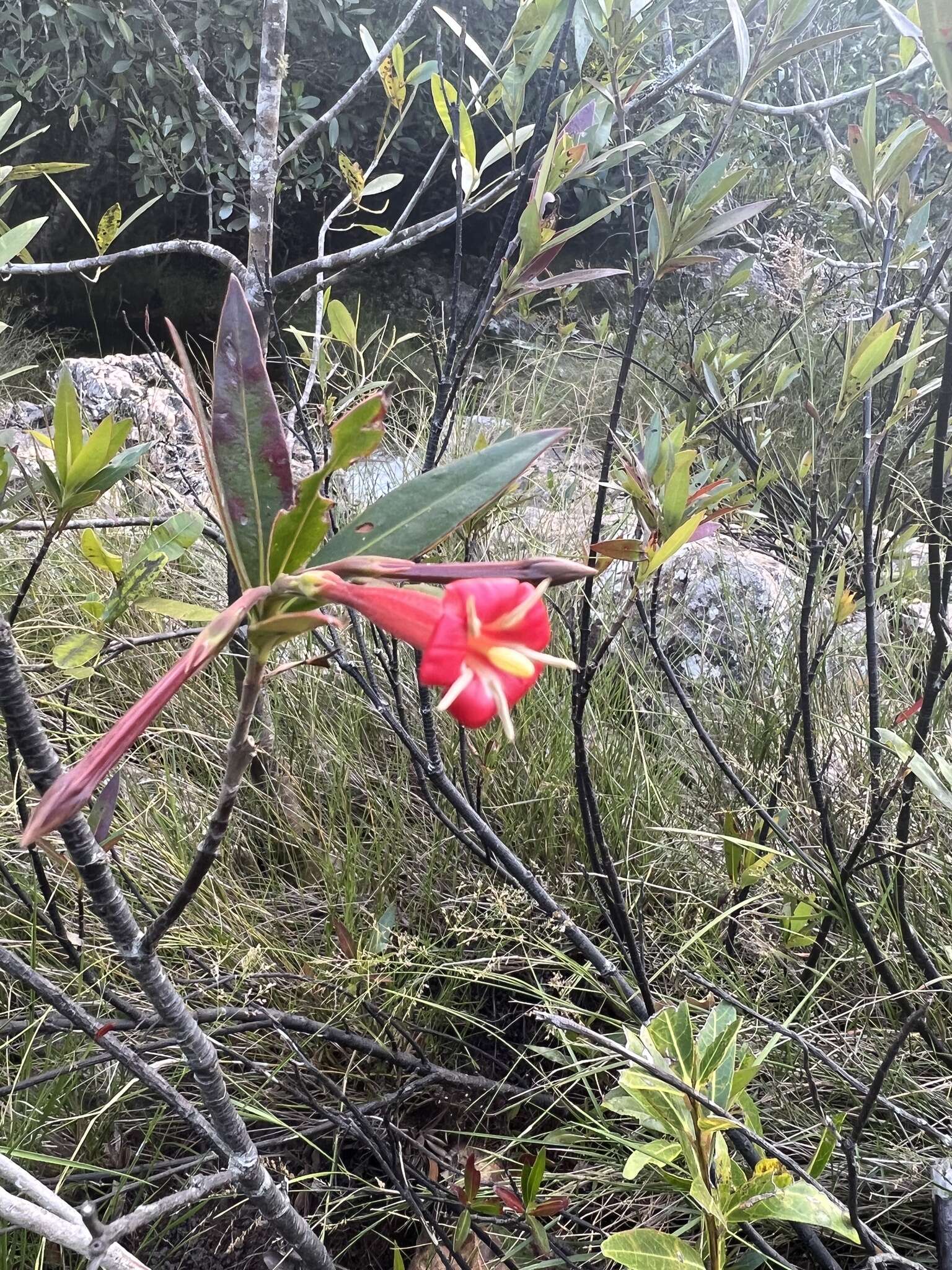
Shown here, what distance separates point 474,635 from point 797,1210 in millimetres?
564

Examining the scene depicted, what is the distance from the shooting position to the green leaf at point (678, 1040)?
0.66 metres

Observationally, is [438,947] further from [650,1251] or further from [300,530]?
[300,530]

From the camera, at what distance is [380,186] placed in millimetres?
1461

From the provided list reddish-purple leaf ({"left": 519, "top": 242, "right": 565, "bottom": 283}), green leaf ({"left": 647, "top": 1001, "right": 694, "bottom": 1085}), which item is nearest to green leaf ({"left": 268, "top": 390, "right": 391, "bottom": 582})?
green leaf ({"left": 647, "top": 1001, "right": 694, "bottom": 1085})

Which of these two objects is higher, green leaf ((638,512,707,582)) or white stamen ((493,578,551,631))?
white stamen ((493,578,551,631))

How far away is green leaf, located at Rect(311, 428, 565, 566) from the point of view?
42 cm

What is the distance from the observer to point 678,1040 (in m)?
0.66

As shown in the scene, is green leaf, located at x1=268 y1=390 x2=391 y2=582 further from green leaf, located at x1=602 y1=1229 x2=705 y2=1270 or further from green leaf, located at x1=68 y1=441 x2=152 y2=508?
green leaf, located at x1=602 y1=1229 x2=705 y2=1270

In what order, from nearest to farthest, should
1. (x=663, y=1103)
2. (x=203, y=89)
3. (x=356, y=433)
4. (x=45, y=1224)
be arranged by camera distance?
(x=356, y=433) < (x=45, y=1224) < (x=663, y=1103) < (x=203, y=89)

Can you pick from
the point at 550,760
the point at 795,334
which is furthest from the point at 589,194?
the point at 550,760

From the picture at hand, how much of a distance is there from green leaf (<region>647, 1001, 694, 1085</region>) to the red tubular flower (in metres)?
0.44

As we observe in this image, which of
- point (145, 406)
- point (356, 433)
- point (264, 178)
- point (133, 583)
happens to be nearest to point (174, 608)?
point (133, 583)

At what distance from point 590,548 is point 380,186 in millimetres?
1015

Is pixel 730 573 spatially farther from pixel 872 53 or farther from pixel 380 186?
pixel 872 53
